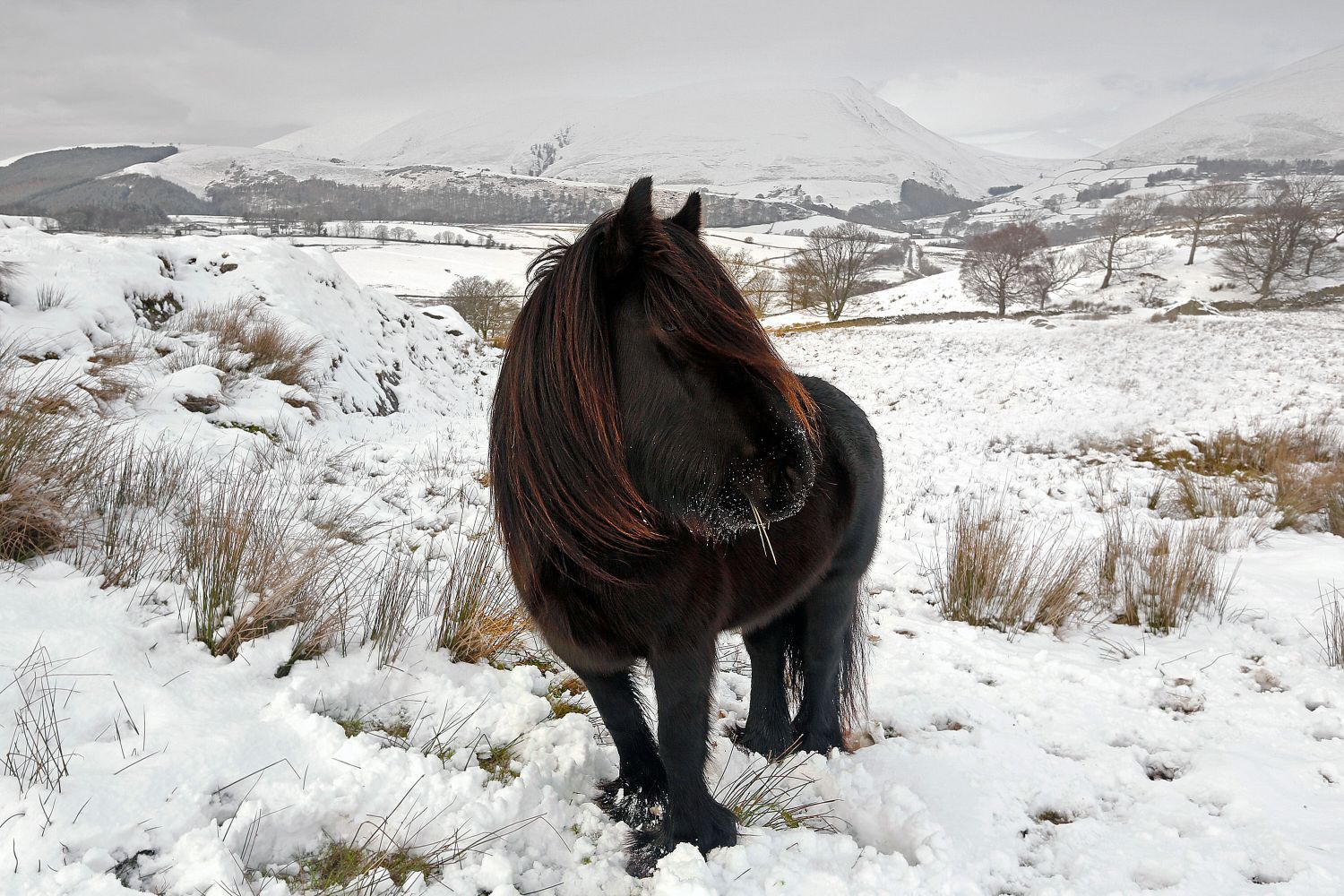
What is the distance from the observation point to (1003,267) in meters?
42.6

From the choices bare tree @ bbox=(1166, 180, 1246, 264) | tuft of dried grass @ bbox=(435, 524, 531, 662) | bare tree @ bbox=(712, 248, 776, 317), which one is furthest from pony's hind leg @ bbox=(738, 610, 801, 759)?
bare tree @ bbox=(1166, 180, 1246, 264)

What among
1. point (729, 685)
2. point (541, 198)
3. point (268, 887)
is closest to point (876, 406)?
point (729, 685)

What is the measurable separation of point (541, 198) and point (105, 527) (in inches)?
4124

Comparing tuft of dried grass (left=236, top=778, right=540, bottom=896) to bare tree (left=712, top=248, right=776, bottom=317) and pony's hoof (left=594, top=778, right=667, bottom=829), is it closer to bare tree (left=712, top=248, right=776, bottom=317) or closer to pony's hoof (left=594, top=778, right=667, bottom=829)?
pony's hoof (left=594, top=778, right=667, bottom=829)

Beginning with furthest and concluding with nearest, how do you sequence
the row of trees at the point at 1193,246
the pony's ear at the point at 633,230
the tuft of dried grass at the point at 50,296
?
the row of trees at the point at 1193,246 < the tuft of dried grass at the point at 50,296 < the pony's ear at the point at 633,230

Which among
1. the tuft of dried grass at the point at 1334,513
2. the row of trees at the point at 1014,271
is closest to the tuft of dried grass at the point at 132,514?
the tuft of dried grass at the point at 1334,513

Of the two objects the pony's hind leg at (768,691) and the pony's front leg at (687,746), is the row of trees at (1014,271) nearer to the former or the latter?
the pony's hind leg at (768,691)

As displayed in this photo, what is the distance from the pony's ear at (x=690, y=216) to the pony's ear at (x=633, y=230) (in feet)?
0.78

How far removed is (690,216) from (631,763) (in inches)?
68.1

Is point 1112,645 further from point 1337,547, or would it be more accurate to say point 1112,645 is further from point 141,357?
point 141,357

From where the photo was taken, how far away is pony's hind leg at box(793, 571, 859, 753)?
246 centimetres

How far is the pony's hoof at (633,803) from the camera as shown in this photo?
1985mm

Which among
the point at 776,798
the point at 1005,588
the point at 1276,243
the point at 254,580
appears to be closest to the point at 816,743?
the point at 776,798

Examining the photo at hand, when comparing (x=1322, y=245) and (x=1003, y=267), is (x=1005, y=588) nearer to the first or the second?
(x=1003, y=267)
